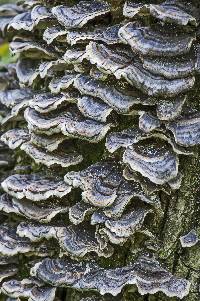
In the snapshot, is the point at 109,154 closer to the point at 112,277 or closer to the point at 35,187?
the point at 35,187

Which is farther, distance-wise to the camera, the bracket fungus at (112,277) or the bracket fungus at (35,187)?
the bracket fungus at (35,187)

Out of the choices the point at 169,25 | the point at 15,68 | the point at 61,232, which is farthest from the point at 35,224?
the point at 169,25

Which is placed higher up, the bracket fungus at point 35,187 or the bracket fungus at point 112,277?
the bracket fungus at point 35,187

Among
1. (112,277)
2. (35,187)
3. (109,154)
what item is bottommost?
(112,277)

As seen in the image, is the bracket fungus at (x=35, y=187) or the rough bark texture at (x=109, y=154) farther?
the bracket fungus at (x=35, y=187)

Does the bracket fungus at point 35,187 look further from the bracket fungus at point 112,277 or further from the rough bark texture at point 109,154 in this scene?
the bracket fungus at point 112,277

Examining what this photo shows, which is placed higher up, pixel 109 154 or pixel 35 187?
pixel 109 154

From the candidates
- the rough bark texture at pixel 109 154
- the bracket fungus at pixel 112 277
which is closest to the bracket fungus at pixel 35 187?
the rough bark texture at pixel 109 154

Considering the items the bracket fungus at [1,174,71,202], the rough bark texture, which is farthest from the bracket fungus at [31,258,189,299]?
the bracket fungus at [1,174,71,202]

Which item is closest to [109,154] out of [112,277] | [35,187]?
[35,187]

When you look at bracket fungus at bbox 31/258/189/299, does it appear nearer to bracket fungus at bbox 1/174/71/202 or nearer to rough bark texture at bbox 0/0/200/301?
rough bark texture at bbox 0/0/200/301
